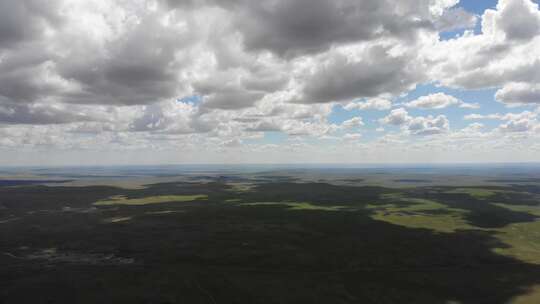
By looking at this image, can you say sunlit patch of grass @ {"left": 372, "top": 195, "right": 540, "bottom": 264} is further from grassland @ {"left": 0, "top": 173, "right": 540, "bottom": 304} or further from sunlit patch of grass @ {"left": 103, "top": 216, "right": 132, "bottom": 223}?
sunlit patch of grass @ {"left": 103, "top": 216, "right": 132, "bottom": 223}

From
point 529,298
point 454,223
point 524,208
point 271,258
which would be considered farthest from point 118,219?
point 524,208

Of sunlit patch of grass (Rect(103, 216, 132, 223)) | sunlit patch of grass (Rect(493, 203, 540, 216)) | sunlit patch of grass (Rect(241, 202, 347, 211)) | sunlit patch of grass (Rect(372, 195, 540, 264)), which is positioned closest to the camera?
sunlit patch of grass (Rect(372, 195, 540, 264))

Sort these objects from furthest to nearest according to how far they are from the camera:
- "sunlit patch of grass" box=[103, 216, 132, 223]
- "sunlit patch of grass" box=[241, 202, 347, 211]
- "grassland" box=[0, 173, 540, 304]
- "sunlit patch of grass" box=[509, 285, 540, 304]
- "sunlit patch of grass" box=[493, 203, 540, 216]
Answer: "sunlit patch of grass" box=[241, 202, 347, 211], "sunlit patch of grass" box=[493, 203, 540, 216], "sunlit patch of grass" box=[103, 216, 132, 223], "grassland" box=[0, 173, 540, 304], "sunlit patch of grass" box=[509, 285, 540, 304]

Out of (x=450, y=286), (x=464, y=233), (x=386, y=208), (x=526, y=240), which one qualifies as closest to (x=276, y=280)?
(x=450, y=286)

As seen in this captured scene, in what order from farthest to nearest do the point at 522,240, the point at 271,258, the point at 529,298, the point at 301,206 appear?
1. the point at 301,206
2. the point at 522,240
3. the point at 271,258
4. the point at 529,298

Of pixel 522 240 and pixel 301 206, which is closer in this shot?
pixel 522 240

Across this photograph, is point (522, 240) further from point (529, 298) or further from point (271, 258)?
point (271, 258)

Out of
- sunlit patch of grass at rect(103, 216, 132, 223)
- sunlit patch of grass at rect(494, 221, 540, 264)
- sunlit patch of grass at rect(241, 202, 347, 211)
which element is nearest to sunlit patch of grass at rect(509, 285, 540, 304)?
sunlit patch of grass at rect(494, 221, 540, 264)

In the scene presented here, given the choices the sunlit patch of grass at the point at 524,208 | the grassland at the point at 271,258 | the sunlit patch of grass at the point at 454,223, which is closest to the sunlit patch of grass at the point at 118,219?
the grassland at the point at 271,258

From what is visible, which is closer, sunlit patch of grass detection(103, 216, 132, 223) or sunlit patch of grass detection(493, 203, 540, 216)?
sunlit patch of grass detection(103, 216, 132, 223)

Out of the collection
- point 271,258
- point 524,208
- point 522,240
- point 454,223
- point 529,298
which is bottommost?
point 271,258

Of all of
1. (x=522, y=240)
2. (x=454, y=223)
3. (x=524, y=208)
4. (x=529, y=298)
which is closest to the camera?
(x=529, y=298)
